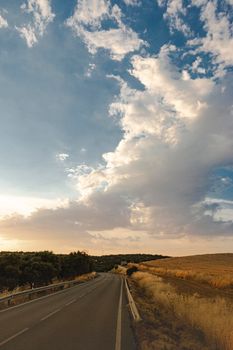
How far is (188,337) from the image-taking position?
44.7 ft

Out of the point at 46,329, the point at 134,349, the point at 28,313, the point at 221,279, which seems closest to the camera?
the point at 134,349

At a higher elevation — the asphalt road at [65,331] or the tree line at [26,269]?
the tree line at [26,269]

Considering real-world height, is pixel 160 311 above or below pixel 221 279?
below

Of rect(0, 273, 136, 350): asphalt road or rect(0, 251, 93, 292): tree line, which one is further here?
rect(0, 251, 93, 292): tree line

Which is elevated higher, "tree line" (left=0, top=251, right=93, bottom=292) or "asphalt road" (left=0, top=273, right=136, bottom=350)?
"tree line" (left=0, top=251, right=93, bottom=292)

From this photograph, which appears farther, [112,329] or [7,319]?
[7,319]

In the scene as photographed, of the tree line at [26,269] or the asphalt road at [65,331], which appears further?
the tree line at [26,269]

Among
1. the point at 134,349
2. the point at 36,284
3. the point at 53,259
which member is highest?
the point at 53,259

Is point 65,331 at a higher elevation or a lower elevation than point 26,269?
lower

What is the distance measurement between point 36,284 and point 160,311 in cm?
2524

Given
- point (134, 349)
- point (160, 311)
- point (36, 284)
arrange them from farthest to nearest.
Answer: point (36, 284), point (160, 311), point (134, 349)

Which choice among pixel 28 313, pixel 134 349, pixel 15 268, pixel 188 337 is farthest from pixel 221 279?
pixel 134 349

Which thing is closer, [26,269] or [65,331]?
[65,331]

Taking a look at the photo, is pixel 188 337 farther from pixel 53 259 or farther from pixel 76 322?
pixel 53 259
